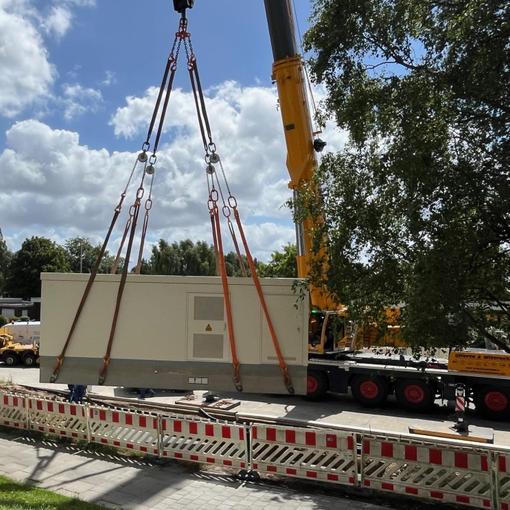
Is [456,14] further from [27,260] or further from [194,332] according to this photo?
[27,260]

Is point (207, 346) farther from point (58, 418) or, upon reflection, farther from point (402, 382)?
point (402, 382)

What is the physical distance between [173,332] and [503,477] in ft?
15.5

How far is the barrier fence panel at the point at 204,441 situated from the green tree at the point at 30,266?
6370 centimetres

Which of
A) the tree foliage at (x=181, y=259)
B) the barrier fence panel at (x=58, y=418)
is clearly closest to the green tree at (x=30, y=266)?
the tree foliage at (x=181, y=259)

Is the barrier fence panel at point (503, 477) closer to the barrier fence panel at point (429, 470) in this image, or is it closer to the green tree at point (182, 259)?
the barrier fence panel at point (429, 470)

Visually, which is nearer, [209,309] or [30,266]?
[209,309]

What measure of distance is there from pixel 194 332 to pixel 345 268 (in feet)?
8.18

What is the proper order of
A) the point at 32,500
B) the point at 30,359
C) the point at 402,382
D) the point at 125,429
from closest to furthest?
the point at 32,500 < the point at 125,429 < the point at 402,382 < the point at 30,359

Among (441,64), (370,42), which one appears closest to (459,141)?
(441,64)

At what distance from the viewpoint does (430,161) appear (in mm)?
5043

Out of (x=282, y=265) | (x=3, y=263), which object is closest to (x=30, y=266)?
(x=3, y=263)

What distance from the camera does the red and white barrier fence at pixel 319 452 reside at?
257 inches

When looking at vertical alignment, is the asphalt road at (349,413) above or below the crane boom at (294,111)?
below

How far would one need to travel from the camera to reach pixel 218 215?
23.7 feet
